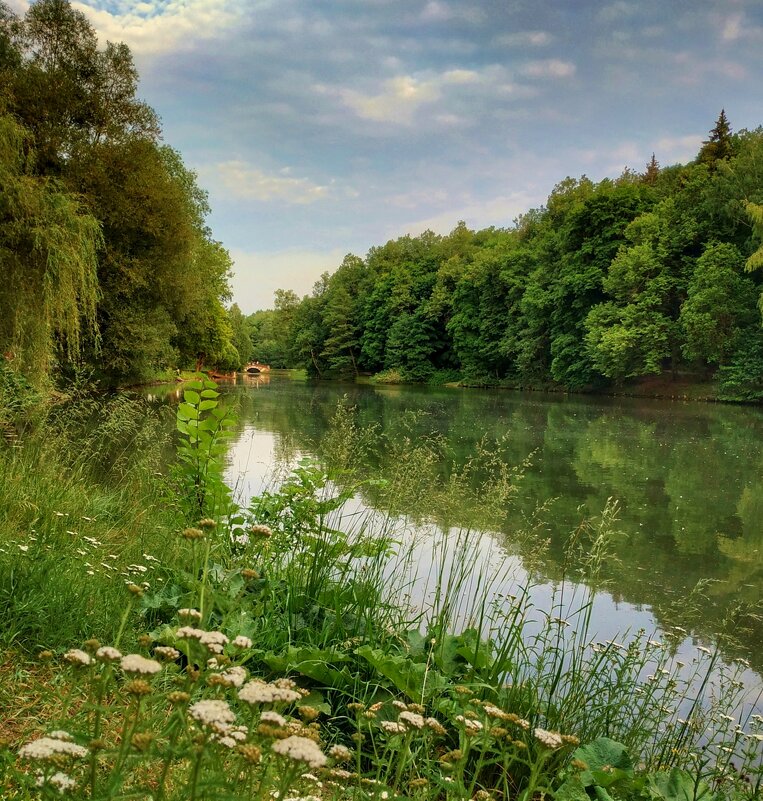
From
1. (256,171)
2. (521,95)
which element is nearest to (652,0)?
(521,95)

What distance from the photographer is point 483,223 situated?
7212 centimetres

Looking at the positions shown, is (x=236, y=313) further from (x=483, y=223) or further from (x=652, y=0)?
(x=652, y=0)

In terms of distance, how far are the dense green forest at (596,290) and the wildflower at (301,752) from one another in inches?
1201

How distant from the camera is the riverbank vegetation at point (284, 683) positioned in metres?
1.23

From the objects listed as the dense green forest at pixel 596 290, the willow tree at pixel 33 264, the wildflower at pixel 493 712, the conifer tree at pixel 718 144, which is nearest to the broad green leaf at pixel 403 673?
the wildflower at pixel 493 712

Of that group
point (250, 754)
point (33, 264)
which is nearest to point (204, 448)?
point (250, 754)

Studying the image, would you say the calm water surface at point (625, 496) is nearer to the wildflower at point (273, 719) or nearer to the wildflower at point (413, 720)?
the wildflower at point (413, 720)

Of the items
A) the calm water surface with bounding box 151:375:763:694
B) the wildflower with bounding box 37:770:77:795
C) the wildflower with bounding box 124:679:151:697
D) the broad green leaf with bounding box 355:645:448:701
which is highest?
the wildflower with bounding box 124:679:151:697

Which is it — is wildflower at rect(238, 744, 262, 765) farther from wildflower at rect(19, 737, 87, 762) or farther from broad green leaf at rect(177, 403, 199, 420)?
broad green leaf at rect(177, 403, 199, 420)

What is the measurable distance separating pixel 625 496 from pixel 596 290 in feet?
117

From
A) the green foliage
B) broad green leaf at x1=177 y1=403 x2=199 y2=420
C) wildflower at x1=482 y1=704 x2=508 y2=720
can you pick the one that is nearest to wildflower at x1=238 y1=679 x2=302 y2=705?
wildflower at x1=482 y1=704 x2=508 y2=720

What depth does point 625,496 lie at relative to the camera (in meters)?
10.6

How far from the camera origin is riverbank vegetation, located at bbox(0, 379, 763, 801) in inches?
48.4

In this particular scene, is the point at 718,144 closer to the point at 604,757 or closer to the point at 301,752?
the point at 604,757
